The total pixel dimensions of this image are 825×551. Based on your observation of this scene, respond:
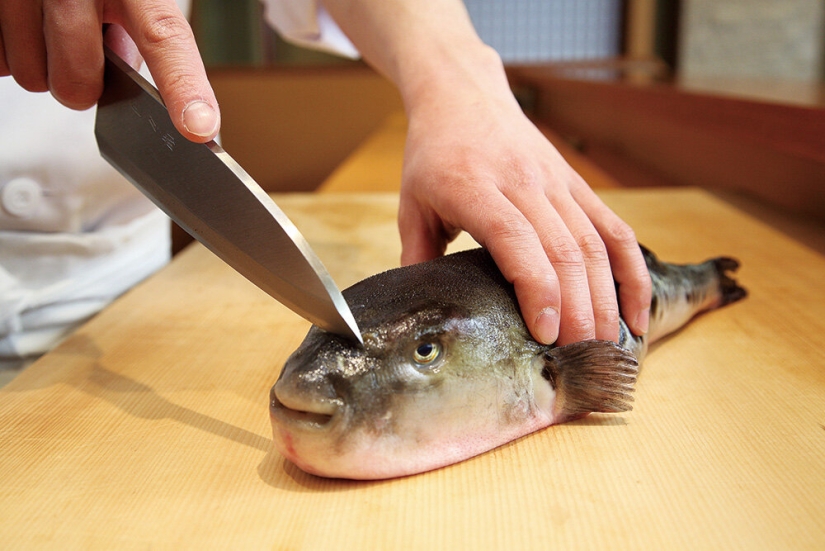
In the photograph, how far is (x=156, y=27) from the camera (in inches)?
37.6

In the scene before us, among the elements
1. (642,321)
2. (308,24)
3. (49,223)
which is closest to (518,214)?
(642,321)

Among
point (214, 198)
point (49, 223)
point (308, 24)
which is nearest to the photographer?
point (214, 198)

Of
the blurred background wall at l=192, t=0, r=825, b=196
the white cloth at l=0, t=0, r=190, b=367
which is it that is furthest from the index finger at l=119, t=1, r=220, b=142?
the blurred background wall at l=192, t=0, r=825, b=196

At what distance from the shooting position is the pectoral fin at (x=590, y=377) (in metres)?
0.98

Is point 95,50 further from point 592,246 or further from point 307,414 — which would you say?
point 592,246

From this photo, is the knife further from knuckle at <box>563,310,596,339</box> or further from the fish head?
knuckle at <box>563,310,596,339</box>

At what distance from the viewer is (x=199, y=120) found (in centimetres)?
90

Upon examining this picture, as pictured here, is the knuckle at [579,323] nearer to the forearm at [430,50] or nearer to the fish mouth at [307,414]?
the fish mouth at [307,414]

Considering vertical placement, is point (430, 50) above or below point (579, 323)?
above

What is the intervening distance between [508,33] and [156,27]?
7.43 metres

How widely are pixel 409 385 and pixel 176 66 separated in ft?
1.69

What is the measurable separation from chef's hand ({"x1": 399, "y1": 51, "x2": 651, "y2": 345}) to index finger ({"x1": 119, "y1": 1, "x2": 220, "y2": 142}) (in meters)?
0.41

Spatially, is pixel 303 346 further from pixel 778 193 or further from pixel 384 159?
pixel 384 159

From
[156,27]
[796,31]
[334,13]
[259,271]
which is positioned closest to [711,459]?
[259,271]
